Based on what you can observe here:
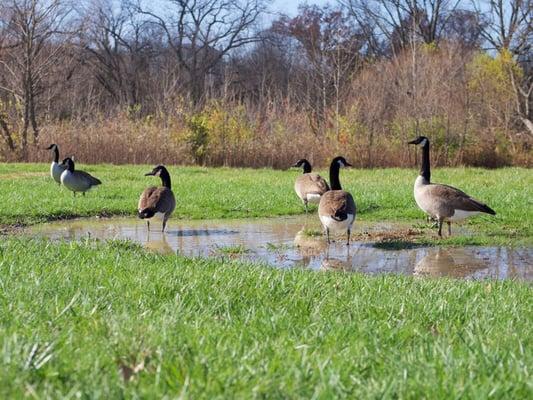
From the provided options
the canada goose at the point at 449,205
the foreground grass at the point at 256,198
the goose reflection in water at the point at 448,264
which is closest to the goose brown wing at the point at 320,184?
the foreground grass at the point at 256,198

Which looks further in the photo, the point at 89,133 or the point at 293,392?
the point at 89,133

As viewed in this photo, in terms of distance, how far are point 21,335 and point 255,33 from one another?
2050 inches

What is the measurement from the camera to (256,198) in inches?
559

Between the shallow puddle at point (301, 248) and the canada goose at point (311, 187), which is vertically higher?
the canada goose at point (311, 187)

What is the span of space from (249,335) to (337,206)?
612cm

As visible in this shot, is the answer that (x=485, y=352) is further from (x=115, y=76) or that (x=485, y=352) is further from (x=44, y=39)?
(x=115, y=76)

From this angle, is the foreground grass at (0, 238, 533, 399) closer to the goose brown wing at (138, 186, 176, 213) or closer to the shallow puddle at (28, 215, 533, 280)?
the shallow puddle at (28, 215, 533, 280)

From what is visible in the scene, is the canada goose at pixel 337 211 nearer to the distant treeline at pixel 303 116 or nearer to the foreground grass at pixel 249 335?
the foreground grass at pixel 249 335

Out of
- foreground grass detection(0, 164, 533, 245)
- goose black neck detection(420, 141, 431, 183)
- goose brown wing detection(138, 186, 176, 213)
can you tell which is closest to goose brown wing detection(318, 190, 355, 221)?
foreground grass detection(0, 164, 533, 245)

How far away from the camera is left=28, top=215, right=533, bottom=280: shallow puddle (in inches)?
317

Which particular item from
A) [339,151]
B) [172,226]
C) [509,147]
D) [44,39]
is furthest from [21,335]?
[44,39]

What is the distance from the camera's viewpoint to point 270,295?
4.69m

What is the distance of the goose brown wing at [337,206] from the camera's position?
934 cm

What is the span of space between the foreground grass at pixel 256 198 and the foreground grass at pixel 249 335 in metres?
5.12
